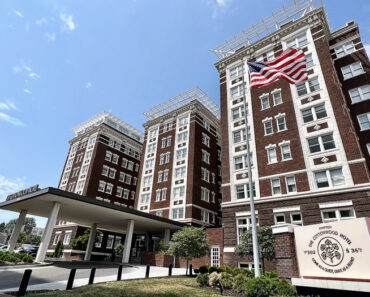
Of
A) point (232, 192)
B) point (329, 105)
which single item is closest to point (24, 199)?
point (232, 192)

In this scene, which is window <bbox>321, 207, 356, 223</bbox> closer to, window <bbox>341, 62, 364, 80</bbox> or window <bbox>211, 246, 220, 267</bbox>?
window <bbox>211, 246, 220, 267</bbox>

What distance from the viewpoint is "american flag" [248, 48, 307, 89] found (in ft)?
55.7

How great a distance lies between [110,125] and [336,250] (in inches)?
2302

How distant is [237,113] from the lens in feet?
110

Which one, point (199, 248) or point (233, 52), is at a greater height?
point (233, 52)

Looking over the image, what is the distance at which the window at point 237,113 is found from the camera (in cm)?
3288

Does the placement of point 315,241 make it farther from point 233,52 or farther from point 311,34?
point 233,52

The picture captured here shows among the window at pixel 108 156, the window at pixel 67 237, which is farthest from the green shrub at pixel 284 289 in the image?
the window at pixel 108 156

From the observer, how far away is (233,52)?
125 feet

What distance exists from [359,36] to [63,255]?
192 feet

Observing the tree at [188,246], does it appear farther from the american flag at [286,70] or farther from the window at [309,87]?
the window at [309,87]

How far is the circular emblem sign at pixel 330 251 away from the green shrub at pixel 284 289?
187cm

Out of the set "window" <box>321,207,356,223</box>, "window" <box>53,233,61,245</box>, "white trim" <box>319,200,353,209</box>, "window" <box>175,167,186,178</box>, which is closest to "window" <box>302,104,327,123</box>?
"white trim" <box>319,200,353,209</box>

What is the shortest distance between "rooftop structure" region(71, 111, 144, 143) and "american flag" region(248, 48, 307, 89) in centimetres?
5017
